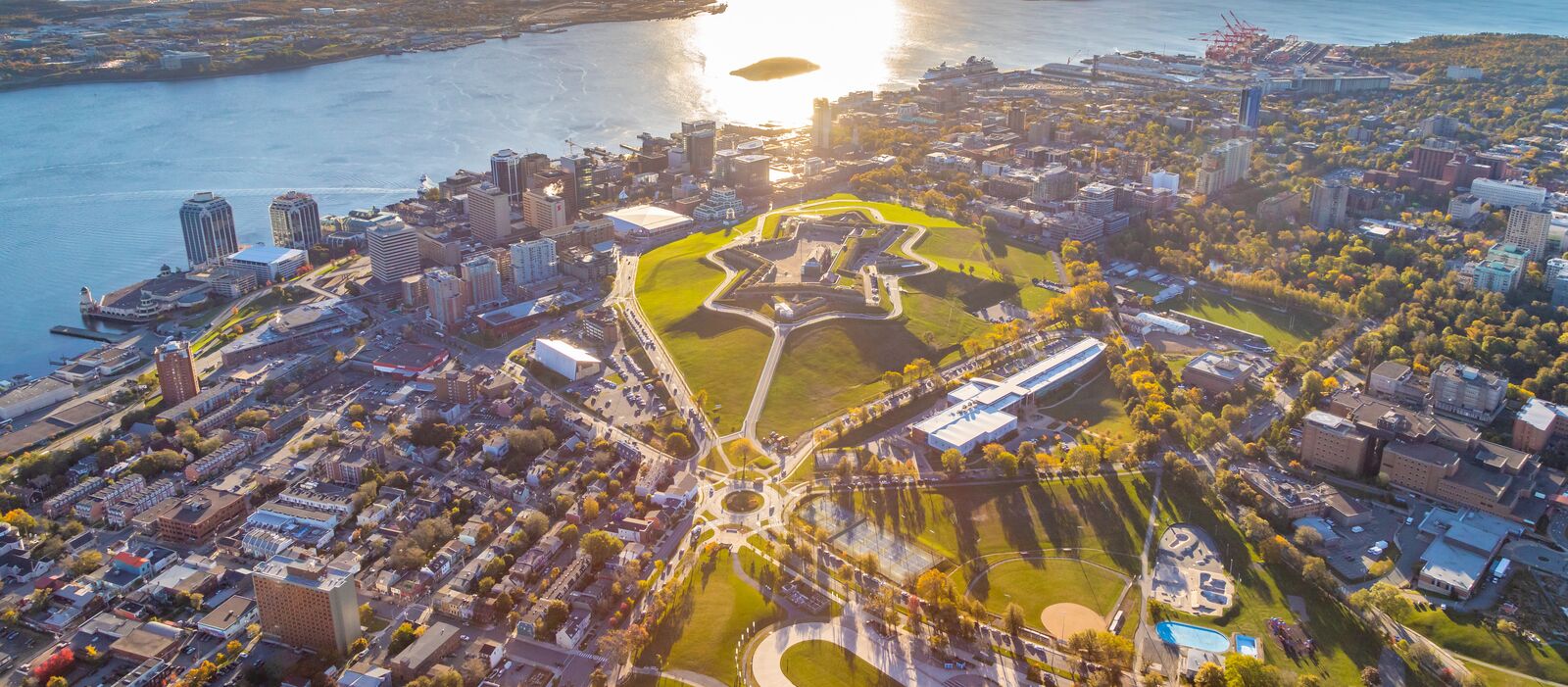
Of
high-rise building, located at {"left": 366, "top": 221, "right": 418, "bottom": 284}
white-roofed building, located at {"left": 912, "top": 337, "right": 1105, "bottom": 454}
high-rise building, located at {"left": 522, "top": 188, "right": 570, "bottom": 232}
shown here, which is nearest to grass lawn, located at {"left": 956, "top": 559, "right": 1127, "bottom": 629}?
white-roofed building, located at {"left": 912, "top": 337, "right": 1105, "bottom": 454}

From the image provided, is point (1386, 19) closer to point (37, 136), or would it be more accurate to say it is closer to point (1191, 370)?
point (1191, 370)

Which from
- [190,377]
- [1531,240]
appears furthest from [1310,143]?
[190,377]

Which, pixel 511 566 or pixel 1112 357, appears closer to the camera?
pixel 511 566

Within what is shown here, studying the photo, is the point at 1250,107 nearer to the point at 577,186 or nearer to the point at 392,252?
the point at 577,186

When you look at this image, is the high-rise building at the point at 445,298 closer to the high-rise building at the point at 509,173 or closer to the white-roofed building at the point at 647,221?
the white-roofed building at the point at 647,221

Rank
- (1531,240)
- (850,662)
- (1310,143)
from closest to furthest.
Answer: (850,662), (1531,240), (1310,143)

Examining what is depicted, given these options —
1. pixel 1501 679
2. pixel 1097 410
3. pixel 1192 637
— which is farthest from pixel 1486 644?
pixel 1097 410
